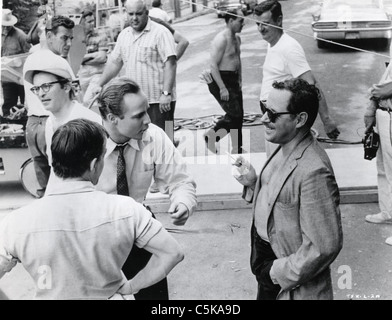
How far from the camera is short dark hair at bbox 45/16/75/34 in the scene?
8.04 ft

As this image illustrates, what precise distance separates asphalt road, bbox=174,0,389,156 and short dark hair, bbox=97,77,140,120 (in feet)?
2.40

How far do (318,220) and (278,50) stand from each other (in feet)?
3.68

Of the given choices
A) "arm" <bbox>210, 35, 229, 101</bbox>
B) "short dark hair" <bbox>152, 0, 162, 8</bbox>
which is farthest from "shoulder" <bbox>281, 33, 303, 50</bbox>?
"short dark hair" <bbox>152, 0, 162, 8</bbox>

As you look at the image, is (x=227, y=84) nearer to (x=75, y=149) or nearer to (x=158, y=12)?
(x=158, y=12)

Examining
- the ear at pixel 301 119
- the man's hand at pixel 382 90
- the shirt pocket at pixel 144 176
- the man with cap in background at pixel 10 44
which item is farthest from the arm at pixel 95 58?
the man's hand at pixel 382 90

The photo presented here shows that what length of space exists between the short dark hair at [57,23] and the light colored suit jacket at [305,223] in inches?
44.6

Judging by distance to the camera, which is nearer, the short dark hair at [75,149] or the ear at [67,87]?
the short dark hair at [75,149]

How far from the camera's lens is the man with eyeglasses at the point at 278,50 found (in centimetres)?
261

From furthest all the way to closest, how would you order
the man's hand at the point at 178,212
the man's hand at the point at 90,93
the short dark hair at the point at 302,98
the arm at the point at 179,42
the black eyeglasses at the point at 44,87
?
the arm at the point at 179,42, the man's hand at the point at 90,93, the black eyeglasses at the point at 44,87, the man's hand at the point at 178,212, the short dark hair at the point at 302,98

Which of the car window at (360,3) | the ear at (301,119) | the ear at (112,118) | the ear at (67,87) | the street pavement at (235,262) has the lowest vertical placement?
the street pavement at (235,262)

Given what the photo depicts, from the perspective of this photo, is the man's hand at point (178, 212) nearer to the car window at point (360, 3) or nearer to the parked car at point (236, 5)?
the parked car at point (236, 5)

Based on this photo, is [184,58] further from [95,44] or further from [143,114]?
[143,114]

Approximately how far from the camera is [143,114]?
208 centimetres
